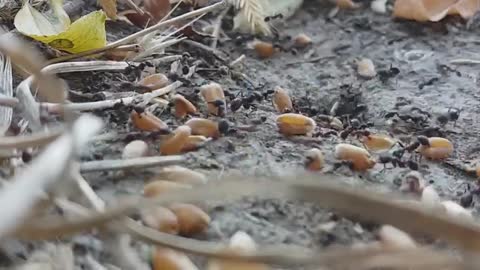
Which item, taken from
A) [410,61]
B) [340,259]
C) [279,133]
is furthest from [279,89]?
[340,259]

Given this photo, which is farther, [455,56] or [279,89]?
[455,56]

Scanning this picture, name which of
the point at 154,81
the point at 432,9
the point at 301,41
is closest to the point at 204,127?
the point at 154,81

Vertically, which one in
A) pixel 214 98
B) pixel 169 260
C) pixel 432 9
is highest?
pixel 432 9

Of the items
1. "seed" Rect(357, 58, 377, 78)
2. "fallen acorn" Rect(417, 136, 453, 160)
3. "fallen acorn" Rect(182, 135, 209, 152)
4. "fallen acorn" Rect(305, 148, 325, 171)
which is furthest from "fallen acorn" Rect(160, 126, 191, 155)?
"seed" Rect(357, 58, 377, 78)

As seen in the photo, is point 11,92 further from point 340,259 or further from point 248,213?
point 340,259

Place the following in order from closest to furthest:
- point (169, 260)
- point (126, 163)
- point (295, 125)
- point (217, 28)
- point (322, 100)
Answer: point (169, 260), point (126, 163), point (295, 125), point (322, 100), point (217, 28)

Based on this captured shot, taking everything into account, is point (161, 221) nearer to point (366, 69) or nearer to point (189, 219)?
point (189, 219)
